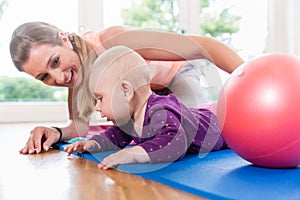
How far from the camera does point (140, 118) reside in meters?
1.26

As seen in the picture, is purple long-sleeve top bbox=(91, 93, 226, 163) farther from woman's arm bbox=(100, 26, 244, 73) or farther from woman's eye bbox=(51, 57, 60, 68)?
woman's eye bbox=(51, 57, 60, 68)

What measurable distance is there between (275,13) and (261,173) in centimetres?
295

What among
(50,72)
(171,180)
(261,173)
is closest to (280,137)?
(261,173)

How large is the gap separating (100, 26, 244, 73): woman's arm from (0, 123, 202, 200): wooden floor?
1.64ft

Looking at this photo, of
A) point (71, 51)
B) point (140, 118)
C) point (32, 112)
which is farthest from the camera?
point (32, 112)

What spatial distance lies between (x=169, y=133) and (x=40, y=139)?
0.65 meters

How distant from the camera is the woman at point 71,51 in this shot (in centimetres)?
150

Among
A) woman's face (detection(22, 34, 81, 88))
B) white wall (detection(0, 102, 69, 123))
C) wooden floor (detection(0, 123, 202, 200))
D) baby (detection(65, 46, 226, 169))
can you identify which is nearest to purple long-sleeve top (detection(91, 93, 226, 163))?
baby (detection(65, 46, 226, 169))

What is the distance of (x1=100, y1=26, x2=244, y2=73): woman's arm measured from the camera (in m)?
1.46

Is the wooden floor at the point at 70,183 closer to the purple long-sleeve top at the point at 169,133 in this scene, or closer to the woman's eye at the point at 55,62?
the purple long-sleeve top at the point at 169,133

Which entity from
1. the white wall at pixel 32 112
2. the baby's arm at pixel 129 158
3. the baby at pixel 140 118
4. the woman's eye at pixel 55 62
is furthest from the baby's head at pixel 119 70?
the white wall at pixel 32 112

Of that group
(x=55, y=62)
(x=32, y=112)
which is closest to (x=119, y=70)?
(x=55, y=62)

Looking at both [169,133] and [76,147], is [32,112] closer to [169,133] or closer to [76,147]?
[76,147]

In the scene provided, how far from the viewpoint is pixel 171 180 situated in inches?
37.1
